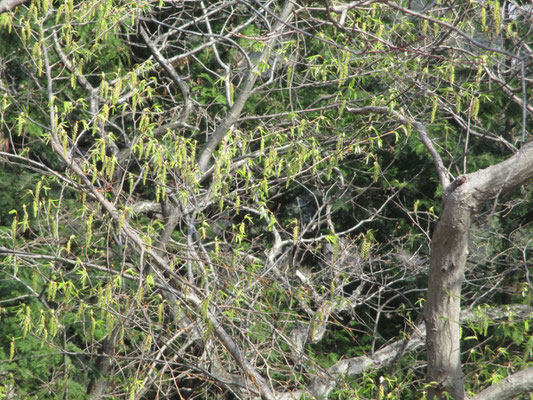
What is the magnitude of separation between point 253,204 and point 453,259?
225cm

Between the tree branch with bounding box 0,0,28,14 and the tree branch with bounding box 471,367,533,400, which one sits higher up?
the tree branch with bounding box 0,0,28,14

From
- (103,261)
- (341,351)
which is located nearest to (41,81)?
(103,261)

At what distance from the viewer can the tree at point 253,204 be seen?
3.77 meters

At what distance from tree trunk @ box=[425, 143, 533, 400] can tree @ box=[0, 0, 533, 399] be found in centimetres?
1

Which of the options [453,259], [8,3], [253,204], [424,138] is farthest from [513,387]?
[8,3]

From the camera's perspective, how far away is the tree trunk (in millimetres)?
3377

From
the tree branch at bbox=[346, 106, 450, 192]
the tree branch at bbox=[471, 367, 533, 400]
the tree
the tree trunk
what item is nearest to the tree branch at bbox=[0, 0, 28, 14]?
the tree

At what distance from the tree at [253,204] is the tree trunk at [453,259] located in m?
0.01

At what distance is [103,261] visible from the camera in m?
5.14

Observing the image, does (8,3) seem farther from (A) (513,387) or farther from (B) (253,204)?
(A) (513,387)

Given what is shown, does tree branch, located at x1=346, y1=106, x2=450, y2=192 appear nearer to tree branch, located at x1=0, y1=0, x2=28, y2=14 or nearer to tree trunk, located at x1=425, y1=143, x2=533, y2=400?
tree trunk, located at x1=425, y1=143, x2=533, y2=400

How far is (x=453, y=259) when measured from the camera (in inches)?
140

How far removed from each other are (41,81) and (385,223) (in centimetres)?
359

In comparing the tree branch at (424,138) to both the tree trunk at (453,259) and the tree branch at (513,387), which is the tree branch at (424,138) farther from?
the tree branch at (513,387)
